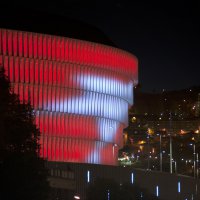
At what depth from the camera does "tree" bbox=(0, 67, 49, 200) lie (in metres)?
51.0

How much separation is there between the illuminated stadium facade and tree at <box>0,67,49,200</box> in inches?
840

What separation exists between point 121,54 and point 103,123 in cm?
561

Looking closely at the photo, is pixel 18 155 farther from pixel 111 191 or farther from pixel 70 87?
pixel 70 87

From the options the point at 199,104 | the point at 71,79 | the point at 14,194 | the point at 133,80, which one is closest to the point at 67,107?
the point at 71,79

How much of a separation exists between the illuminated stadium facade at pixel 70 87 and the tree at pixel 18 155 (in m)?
21.3

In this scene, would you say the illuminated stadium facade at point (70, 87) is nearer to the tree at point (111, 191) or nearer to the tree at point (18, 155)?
the tree at point (111, 191)

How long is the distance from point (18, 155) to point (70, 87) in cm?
2897

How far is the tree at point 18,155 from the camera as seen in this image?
51.0m

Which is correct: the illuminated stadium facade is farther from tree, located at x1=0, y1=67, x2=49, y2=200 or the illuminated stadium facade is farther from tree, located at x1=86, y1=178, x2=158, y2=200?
tree, located at x1=0, y1=67, x2=49, y2=200

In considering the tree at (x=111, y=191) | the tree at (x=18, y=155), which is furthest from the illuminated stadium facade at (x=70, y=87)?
the tree at (x=18, y=155)

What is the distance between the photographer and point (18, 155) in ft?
176

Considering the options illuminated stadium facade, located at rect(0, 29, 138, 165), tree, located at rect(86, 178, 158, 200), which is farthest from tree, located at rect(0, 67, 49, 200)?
illuminated stadium facade, located at rect(0, 29, 138, 165)

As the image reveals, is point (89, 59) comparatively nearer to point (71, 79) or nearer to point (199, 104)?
point (71, 79)

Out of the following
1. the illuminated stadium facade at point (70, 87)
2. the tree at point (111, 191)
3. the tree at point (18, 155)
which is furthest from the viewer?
the illuminated stadium facade at point (70, 87)
